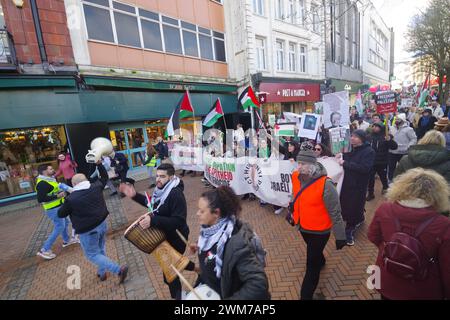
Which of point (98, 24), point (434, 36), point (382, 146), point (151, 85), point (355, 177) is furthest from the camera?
point (434, 36)

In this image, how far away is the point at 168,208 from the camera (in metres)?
2.60

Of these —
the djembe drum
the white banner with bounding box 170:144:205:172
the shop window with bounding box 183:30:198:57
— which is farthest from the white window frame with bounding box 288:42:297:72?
the djembe drum

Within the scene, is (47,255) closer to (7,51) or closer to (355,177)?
(355,177)

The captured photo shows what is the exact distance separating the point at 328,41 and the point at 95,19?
1941 centimetres

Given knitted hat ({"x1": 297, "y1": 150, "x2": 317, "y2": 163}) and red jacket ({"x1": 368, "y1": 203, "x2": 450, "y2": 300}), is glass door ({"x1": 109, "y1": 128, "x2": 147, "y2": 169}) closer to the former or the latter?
knitted hat ({"x1": 297, "y1": 150, "x2": 317, "y2": 163})

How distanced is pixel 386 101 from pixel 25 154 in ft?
41.7

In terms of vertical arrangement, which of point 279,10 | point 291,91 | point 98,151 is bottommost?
point 98,151

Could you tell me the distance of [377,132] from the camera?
5691mm

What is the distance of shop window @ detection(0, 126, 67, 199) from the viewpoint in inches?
329

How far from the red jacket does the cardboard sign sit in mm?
6964

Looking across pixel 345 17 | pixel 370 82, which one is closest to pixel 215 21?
pixel 345 17

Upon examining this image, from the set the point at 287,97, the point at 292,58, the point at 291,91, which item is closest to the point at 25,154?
the point at 287,97

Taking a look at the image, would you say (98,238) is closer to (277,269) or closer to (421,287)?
(277,269)

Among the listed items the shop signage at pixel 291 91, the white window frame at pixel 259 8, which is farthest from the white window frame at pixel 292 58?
the white window frame at pixel 259 8
